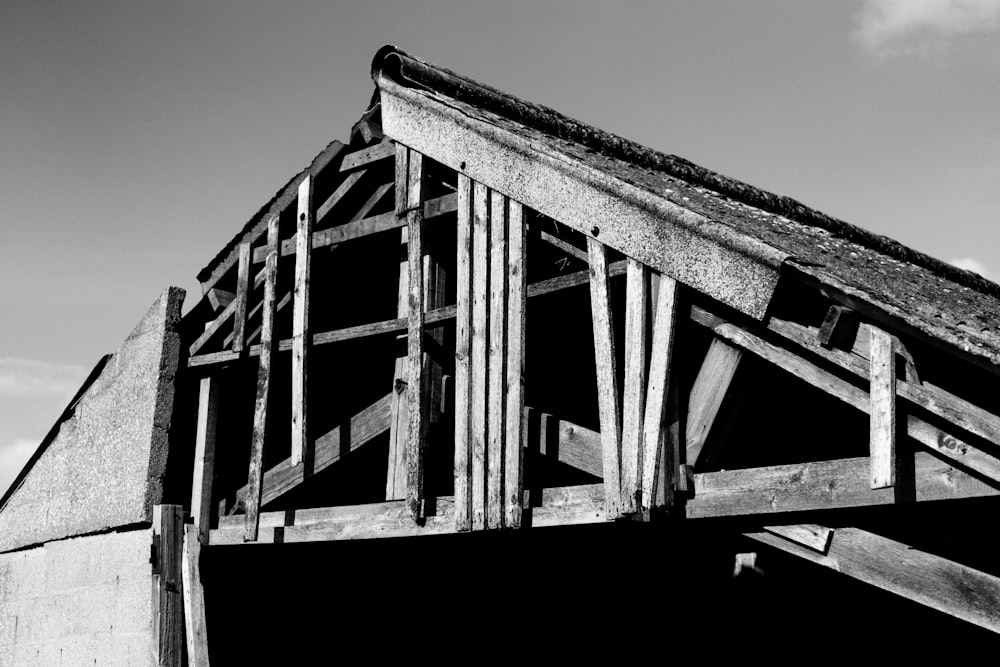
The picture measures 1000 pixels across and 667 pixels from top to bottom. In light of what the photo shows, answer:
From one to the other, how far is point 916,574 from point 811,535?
0.57 m

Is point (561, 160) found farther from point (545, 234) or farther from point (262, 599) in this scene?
point (262, 599)

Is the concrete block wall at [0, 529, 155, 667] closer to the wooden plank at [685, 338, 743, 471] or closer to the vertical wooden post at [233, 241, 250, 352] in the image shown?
the vertical wooden post at [233, 241, 250, 352]

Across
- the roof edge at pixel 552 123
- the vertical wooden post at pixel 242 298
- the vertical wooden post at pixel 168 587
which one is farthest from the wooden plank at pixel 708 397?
the vertical wooden post at pixel 168 587

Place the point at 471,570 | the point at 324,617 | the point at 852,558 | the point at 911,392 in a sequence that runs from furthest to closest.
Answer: the point at 471,570, the point at 324,617, the point at 852,558, the point at 911,392

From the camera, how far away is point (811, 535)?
501 cm

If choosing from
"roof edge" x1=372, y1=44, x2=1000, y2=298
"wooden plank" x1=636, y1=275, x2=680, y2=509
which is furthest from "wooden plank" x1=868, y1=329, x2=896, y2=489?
"roof edge" x1=372, y1=44, x2=1000, y2=298

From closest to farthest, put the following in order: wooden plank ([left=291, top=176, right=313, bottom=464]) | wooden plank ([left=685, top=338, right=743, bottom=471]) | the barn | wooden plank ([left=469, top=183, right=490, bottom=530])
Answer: the barn < wooden plank ([left=685, top=338, right=743, bottom=471]) < wooden plank ([left=469, top=183, right=490, bottom=530]) < wooden plank ([left=291, top=176, right=313, bottom=464])

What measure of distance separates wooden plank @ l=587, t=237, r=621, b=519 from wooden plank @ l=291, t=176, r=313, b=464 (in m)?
2.14

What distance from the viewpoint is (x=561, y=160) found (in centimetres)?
545

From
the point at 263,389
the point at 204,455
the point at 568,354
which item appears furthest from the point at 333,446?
the point at 568,354

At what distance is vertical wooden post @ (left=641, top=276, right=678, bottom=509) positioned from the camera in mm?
4852

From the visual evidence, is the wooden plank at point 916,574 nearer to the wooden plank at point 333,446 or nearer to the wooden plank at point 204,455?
the wooden plank at point 333,446

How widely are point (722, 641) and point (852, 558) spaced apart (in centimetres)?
344

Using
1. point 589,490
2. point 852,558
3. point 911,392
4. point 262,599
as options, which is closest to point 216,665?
point 262,599
